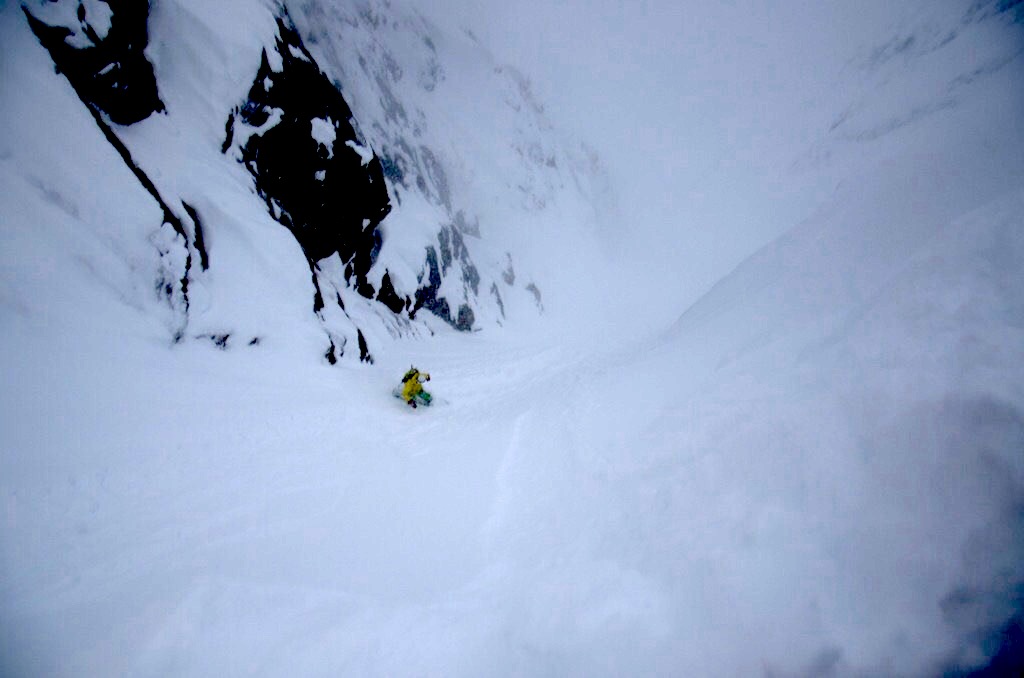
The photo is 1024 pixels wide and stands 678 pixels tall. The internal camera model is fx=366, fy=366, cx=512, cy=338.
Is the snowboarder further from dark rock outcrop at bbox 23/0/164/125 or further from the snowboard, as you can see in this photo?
dark rock outcrop at bbox 23/0/164/125

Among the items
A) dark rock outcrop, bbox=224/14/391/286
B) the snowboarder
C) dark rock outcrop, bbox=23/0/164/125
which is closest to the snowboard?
the snowboarder

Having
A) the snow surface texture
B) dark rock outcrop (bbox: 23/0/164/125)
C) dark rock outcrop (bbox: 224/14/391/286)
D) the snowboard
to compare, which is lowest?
the snow surface texture

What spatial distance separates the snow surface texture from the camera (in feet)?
6.25

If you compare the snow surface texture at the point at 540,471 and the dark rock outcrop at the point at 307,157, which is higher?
the dark rock outcrop at the point at 307,157

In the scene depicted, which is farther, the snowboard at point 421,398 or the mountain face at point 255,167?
the snowboard at point 421,398

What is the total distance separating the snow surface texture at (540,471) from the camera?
6.25 ft

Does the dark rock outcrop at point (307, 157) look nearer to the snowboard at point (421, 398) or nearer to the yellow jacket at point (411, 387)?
the snowboard at point (421, 398)

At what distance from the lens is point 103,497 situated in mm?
4336

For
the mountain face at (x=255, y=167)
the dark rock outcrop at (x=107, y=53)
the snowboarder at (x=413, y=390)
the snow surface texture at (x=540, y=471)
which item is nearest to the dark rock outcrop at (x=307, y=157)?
the mountain face at (x=255, y=167)

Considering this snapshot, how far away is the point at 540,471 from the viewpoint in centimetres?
466

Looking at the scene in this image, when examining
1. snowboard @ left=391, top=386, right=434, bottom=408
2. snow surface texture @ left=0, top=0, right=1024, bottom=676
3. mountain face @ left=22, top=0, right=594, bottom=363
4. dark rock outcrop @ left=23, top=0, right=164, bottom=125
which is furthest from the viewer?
snowboard @ left=391, top=386, right=434, bottom=408

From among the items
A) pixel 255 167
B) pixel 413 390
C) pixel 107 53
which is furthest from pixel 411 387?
pixel 107 53

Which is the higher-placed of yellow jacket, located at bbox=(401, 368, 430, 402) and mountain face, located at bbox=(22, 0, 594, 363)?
mountain face, located at bbox=(22, 0, 594, 363)

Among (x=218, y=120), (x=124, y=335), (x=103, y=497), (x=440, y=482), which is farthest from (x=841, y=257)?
(x=218, y=120)
